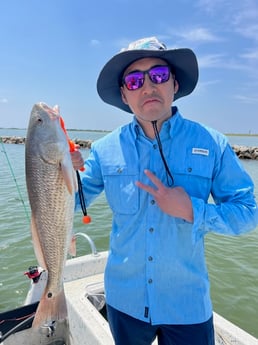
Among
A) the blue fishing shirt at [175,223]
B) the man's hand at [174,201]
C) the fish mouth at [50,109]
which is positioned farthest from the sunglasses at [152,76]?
the man's hand at [174,201]

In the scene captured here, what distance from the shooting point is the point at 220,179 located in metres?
2.07

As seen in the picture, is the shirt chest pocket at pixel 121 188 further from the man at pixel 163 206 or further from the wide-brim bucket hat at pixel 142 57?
the wide-brim bucket hat at pixel 142 57

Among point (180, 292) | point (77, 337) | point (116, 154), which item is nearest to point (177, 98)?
point (116, 154)

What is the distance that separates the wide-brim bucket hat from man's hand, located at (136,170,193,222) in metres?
0.86

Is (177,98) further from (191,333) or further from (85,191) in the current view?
(191,333)

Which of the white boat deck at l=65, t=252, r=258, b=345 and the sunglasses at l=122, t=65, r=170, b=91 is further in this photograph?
the white boat deck at l=65, t=252, r=258, b=345

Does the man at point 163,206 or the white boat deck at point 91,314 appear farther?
the white boat deck at point 91,314

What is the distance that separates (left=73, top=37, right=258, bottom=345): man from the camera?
6.51 feet

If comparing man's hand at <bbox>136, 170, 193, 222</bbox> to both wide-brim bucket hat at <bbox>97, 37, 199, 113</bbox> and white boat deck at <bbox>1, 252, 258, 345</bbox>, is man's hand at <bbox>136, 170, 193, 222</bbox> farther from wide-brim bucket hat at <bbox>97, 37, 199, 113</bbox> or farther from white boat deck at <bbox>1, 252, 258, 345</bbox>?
white boat deck at <bbox>1, 252, 258, 345</bbox>

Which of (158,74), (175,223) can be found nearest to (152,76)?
(158,74)

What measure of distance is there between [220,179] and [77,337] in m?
2.50

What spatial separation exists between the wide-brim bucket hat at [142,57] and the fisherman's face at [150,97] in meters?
0.05

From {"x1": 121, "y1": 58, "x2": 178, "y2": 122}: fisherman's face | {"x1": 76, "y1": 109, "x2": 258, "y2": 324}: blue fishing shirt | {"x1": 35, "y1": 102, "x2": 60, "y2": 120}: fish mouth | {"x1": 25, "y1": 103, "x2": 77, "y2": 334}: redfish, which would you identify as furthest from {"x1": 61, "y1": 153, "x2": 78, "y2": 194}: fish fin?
{"x1": 121, "y1": 58, "x2": 178, "y2": 122}: fisherman's face

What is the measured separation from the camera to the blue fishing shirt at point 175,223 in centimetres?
200
